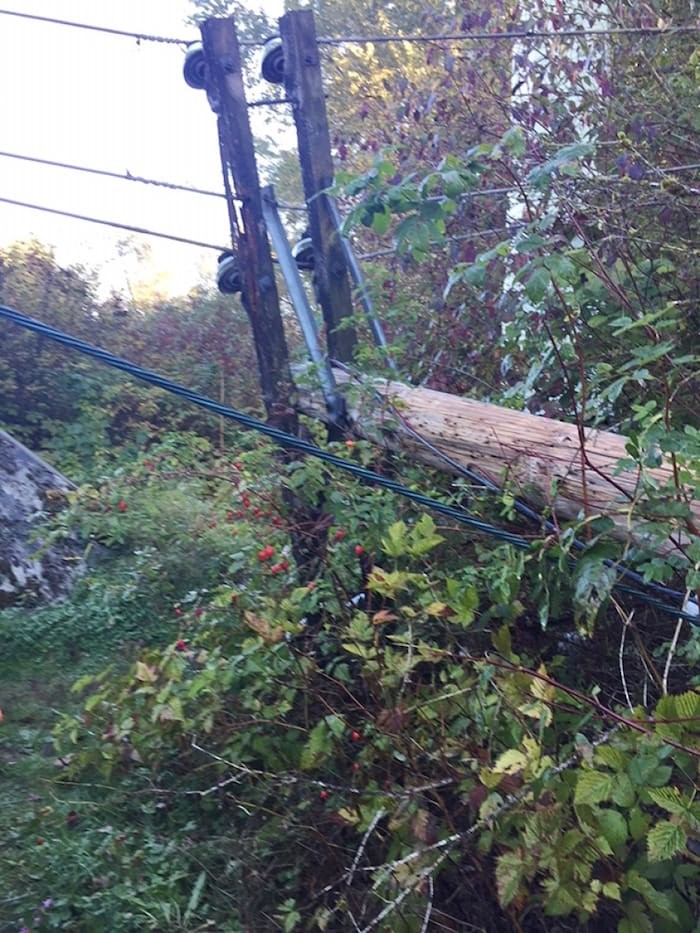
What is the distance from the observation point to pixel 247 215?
4266 mm

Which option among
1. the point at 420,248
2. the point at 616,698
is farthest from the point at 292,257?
the point at 616,698

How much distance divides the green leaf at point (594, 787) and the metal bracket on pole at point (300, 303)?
229 centimetres

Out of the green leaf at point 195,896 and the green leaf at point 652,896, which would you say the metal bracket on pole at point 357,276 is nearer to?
the green leaf at point 195,896

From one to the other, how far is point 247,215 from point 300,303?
0.50 meters

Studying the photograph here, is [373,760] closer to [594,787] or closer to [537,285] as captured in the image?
[594,787]

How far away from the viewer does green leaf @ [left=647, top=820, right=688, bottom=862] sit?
2094 mm

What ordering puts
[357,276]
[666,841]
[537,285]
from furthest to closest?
1. [357,276]
2. [537,285]
3. [666,841]

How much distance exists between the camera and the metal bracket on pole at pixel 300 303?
4234mm

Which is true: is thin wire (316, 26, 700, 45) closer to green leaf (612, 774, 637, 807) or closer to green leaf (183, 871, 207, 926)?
green leaf (612, 774, 637, 807)

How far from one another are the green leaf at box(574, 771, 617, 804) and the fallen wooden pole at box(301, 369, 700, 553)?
708 mm

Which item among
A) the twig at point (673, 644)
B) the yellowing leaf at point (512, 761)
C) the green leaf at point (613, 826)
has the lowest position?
the green leaf at point (613, 826)

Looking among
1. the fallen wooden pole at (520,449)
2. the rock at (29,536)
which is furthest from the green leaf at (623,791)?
the rock at (29,536)

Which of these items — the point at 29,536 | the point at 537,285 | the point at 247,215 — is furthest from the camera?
the point at 29,536

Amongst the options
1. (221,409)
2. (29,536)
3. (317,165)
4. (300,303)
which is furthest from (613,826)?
(29,536)
